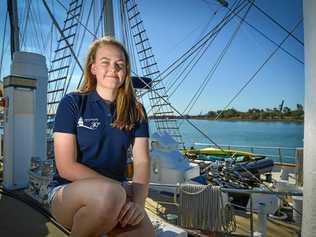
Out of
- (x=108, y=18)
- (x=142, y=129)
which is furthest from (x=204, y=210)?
(x=108, y=18)

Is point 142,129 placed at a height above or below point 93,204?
above

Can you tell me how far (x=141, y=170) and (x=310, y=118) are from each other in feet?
2.67

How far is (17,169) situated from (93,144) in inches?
111

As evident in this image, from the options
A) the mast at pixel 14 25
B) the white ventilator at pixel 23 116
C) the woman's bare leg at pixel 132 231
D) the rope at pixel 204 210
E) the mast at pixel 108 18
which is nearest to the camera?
the woman's bare leg at pixel 132 231

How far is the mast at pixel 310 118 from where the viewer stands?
123 centimetres

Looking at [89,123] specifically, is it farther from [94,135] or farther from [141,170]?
[141,170]

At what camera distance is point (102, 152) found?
155cm

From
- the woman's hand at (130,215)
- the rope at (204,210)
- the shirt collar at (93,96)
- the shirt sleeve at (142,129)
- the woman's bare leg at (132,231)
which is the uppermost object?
the shirt collar at (93,96)

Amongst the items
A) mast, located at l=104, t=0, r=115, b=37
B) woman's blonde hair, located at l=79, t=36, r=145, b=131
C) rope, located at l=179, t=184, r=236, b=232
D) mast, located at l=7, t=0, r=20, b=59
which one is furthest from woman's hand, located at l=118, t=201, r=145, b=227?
mast, located at l=7, t=0, r=20, b=59

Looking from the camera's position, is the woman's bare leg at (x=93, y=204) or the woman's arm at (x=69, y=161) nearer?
the woman's bare leg at (x=93, y=204)

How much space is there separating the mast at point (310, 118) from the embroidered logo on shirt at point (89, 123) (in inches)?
37.5

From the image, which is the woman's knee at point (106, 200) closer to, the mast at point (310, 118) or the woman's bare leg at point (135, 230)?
the woman's bare leg at point (135, 230)

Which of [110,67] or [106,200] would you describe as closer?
[106,200]

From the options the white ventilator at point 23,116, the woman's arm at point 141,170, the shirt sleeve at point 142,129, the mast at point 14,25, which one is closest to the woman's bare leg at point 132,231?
the woman's arm at point 141,170
